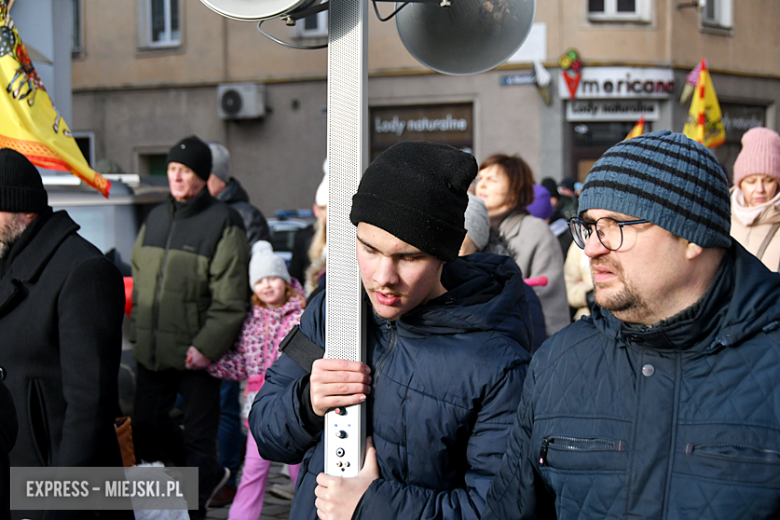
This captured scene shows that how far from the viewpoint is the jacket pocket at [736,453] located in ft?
4.81

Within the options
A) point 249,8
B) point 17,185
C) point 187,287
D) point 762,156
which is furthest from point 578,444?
point 187,287

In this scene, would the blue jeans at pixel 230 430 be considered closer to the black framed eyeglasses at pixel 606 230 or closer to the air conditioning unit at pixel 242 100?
the black framed eyeglasses at pixel 606 230

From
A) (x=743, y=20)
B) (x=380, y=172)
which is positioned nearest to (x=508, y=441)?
(x=380, y=172)

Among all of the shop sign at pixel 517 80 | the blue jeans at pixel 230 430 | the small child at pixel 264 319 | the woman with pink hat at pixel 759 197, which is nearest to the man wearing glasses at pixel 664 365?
the woman with pink hat at pixel 759 197

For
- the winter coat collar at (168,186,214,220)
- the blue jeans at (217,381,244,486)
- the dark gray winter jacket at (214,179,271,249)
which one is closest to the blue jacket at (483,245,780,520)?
the winter coat collar at (168,186,214,220)

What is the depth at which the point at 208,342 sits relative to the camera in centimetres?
488

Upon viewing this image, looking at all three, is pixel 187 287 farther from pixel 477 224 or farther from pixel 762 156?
pixel 762 156

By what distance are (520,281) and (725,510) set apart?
0.94 metres

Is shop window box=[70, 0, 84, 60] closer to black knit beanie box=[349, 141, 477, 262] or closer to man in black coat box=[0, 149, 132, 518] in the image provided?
man in black coat box=[0, 149, 132, 518]

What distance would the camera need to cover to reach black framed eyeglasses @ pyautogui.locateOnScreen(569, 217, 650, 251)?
5.43 ft

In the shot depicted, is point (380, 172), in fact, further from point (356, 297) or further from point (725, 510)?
point (725, 510)

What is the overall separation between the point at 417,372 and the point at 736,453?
2.51ft

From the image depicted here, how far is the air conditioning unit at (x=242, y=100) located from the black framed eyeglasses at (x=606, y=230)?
1757 centimetres

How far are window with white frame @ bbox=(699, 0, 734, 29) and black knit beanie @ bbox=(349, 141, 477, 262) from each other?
61.5ft
